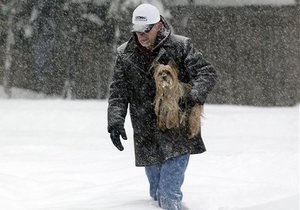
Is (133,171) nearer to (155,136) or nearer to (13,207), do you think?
(13,207)

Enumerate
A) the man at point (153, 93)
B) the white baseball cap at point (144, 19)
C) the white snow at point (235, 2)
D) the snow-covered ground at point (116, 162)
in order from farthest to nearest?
the white snow at point (235, 2) < the snow-covered ground at point (116, 162) < the man at point (153, 93) < the white baseball cap at point (144, 19)

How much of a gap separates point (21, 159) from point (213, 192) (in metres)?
2.74

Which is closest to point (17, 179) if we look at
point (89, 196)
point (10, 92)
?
point (89, 196)

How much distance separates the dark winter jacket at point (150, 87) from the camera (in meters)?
5.00

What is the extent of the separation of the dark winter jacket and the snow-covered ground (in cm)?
52

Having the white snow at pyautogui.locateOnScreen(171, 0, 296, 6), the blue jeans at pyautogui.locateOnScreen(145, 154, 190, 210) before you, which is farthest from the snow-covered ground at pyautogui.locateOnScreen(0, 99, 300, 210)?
the white snow at pyautogui.locateOnScreen(171, 0, 296, 6)

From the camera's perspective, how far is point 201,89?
16.1 feet

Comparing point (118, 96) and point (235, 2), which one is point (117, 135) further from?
point (235, 2)

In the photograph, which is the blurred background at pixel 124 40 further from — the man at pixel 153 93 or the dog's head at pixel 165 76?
the dog's head at pixel 165 76

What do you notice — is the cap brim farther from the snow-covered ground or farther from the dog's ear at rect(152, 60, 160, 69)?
the snow-covered ground

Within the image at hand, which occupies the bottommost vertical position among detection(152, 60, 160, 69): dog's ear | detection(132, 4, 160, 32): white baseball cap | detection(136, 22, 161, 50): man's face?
detection(152, 60, 160, 69): dog's ear

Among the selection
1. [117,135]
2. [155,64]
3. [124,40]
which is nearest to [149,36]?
[155,64]

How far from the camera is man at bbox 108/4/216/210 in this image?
4957 mm

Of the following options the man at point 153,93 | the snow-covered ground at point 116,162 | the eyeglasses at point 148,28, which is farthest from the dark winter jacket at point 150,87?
the snow-covered ground at point 116,162
